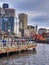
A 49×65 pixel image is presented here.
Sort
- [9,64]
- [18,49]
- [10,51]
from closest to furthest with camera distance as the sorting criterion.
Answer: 1. [9,64]
2. [10,51]
3. [18,49]

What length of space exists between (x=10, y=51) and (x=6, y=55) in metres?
1.61

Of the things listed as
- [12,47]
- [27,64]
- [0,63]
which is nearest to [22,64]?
[27,64]

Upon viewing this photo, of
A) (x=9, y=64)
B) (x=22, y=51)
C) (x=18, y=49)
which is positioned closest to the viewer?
(x=9, y=64)

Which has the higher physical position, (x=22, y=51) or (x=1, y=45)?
(x=1, y=45)

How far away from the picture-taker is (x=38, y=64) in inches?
1668

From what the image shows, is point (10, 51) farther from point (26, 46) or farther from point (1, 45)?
point (26, 46)

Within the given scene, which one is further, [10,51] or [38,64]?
[10,51]

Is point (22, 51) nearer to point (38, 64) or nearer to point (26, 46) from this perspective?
point (26, 46)

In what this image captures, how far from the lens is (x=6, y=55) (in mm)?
54656

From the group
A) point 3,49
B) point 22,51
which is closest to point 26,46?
point 22,51

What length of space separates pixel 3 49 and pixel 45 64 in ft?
42.2

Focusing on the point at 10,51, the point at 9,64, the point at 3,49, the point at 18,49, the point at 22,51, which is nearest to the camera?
the point at 9,64

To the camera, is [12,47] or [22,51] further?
[22,51]

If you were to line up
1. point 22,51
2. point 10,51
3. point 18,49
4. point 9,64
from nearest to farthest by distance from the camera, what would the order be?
1. point 9,64
2. point 10,51
3. point 18,49
4. point 22,51
